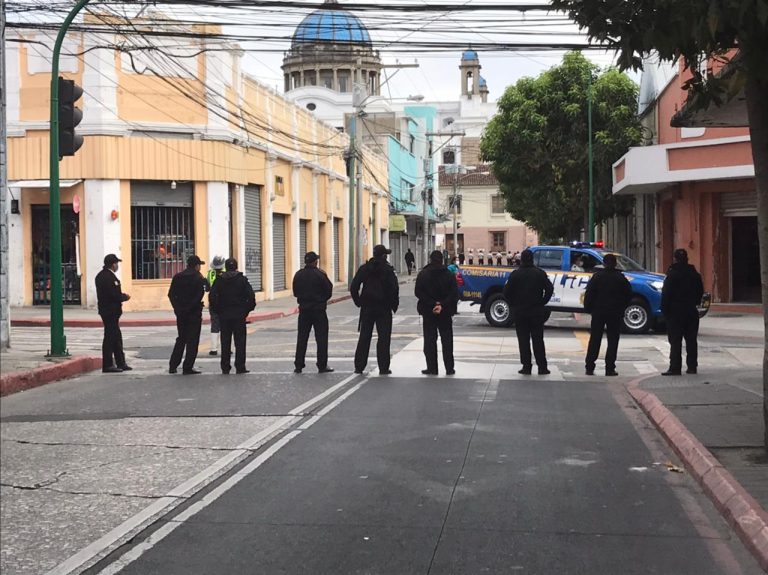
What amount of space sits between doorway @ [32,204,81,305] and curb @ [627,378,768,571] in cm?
2220

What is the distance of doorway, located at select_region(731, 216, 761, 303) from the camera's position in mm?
27945

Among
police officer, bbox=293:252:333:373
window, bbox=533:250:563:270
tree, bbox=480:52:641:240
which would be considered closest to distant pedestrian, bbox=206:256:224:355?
police officer, bbox=293:252:333:373

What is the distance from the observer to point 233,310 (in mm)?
14562

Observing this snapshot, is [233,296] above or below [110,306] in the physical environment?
above

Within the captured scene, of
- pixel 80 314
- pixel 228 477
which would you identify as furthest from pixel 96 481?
pixel 80 314

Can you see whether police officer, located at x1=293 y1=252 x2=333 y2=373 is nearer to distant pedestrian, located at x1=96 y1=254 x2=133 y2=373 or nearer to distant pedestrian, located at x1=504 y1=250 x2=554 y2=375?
distant pedestrian, located at x1=96 y1=254 x2=133 y2=373

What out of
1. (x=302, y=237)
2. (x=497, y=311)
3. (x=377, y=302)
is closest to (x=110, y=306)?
(x=377, y=302)

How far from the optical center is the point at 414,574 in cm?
534

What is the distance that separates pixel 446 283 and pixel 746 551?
8.50 metres

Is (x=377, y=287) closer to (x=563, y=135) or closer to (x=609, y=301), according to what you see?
(x=609, y=301)

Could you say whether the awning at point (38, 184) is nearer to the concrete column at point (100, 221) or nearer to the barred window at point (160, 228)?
the concrete column at point (100, 221)

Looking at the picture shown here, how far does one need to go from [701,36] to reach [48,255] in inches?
1022

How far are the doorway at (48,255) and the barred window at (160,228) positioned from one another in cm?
174

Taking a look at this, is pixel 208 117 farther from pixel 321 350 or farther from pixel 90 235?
pixel 321 350
